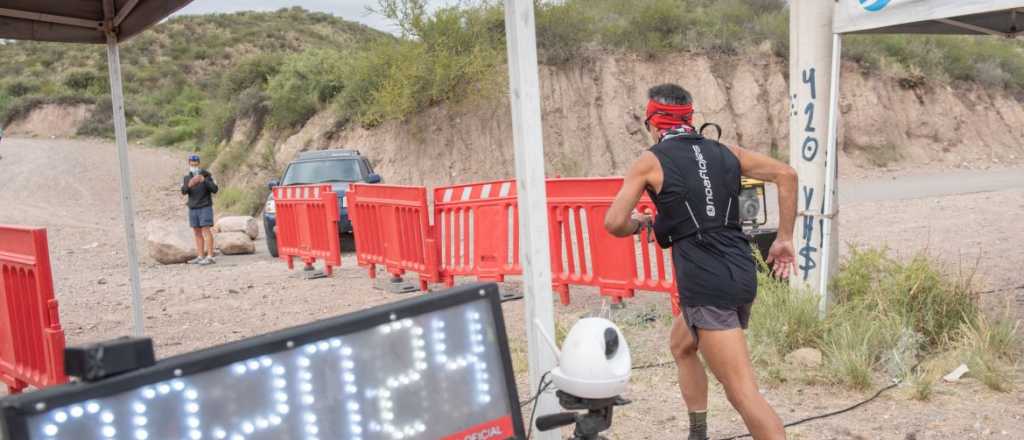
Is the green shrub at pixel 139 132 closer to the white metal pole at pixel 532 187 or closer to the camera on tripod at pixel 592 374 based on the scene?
the white metal pole at pixel 532 187

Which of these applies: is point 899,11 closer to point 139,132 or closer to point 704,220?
point 704,220

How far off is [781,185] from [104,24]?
531 centimetres

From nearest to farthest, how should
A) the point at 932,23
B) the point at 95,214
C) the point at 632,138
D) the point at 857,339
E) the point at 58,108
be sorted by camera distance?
the point at 857,339
the point at 932,23
the point at 95,214
the point at 632,138
the point at 58,108

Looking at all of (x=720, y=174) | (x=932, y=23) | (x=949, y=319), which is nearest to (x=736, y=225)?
(x=720, y=174)

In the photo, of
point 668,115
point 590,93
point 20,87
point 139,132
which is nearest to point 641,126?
point 590,93

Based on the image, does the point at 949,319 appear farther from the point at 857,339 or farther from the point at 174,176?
the point at 174,176

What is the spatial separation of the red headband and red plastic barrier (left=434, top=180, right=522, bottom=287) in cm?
488

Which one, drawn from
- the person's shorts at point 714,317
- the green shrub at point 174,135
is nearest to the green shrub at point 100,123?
the green shrub at point 174,135

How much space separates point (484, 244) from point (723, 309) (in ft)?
18.1

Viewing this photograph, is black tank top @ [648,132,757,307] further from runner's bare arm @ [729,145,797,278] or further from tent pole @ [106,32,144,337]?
tent pole @ [106,32,144,337]

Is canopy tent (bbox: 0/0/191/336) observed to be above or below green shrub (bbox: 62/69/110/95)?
below

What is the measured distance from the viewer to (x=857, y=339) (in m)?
5.64

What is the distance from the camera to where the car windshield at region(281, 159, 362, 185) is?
1548cm

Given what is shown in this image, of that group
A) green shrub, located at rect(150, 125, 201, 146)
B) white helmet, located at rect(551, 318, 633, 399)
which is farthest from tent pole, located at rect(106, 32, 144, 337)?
green shrub, located at rect(150, 125, 201, 146)
